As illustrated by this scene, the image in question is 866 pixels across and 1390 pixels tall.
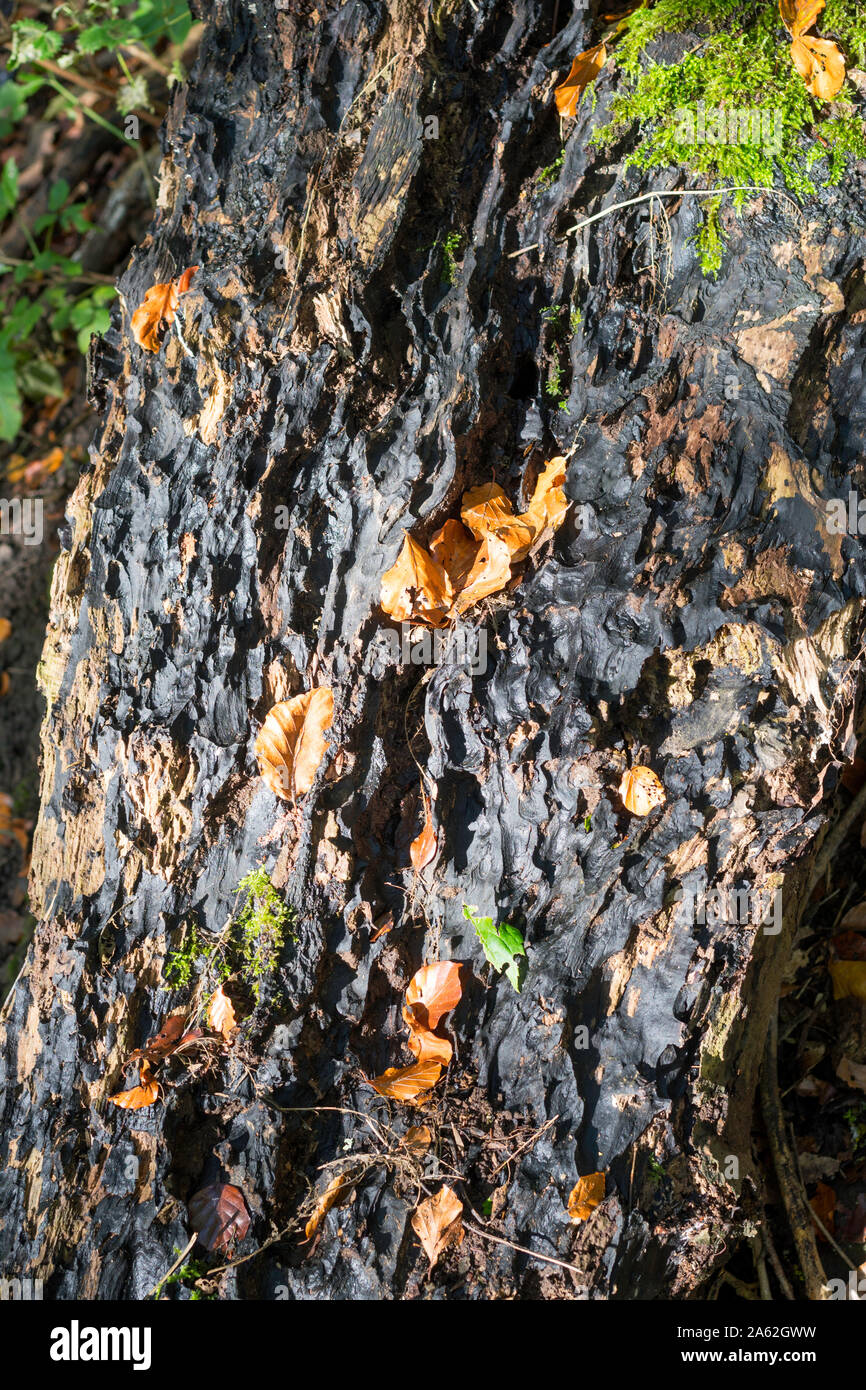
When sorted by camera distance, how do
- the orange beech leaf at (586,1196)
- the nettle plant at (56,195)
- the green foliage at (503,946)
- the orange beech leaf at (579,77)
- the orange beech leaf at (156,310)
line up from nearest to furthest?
the orange beech leaf at (586,1196)
the green foliage at (503,946)
the orange beech leaf at (579,77)
the orange beech leaf at (156,310)
the nettle plant at (56,195)

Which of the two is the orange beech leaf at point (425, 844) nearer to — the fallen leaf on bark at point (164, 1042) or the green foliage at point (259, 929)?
the green foliage at point (259, 929)

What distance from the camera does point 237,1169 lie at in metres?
2.12

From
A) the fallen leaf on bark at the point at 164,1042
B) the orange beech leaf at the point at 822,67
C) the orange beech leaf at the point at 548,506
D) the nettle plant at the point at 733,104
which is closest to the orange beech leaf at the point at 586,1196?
the fallen leaf on bark at the point at 164,1042

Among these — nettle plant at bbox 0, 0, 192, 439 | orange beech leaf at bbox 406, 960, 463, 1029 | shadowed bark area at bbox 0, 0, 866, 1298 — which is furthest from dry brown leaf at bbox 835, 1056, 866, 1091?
nettle plant at bbox 0, 0, 192, 439

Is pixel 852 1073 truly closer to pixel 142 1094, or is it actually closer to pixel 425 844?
pixel 425 844

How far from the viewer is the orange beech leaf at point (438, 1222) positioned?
6.77 ft

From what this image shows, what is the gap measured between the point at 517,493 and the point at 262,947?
53.5 inches

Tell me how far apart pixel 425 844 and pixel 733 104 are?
2007 millimetres

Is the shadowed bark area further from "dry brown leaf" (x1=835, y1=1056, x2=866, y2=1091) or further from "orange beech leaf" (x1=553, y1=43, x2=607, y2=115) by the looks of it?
"dry brown leaf" (x1=835, y1=1056, x2=866, y2=1091)

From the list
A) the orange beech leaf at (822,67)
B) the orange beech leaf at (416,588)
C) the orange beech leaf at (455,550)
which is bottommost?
the orange beech leaf at (416,588)

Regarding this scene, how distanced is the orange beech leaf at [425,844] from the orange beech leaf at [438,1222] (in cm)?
78

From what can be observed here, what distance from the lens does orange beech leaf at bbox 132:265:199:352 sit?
8.02 feet

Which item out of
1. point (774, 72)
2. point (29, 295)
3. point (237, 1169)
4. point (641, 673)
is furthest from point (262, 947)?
point (29, 295)
